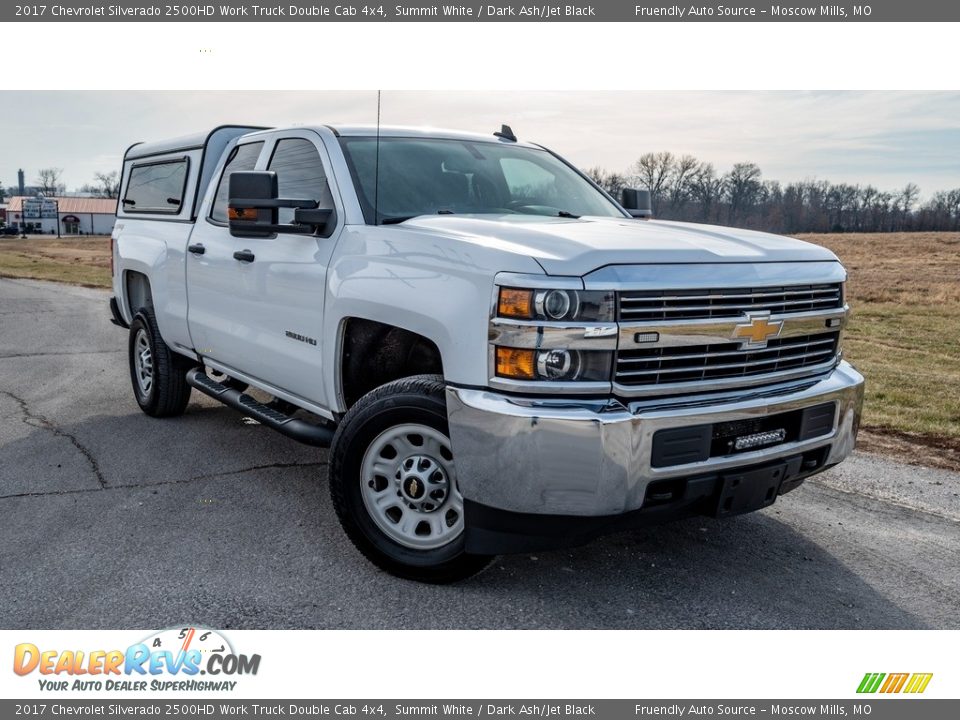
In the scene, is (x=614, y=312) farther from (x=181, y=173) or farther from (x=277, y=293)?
(x=181, y=173)

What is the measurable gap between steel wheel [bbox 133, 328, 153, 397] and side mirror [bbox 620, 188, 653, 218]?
3.94m

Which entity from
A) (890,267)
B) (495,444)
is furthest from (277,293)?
(890,267)

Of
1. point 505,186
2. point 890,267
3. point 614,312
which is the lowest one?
point 890,267

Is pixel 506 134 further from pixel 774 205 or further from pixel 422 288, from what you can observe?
pixel 774 205

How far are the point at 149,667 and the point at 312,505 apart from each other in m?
1.79

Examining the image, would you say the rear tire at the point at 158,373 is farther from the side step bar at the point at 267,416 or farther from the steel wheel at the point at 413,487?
the steel wheel at the point at 413,487

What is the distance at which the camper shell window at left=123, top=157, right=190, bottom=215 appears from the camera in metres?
6.57

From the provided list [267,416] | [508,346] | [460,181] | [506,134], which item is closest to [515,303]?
[508,346]

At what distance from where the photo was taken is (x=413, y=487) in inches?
152

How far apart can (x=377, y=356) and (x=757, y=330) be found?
1.90 m

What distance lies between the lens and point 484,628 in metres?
3.47

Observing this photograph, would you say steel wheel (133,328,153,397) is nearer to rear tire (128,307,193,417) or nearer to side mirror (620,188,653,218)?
rear tire (128,307,193,417)

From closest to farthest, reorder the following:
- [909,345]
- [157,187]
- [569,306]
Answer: [569,306], [157,187], [909,345]

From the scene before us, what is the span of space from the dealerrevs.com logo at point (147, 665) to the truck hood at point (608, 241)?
189 cm
